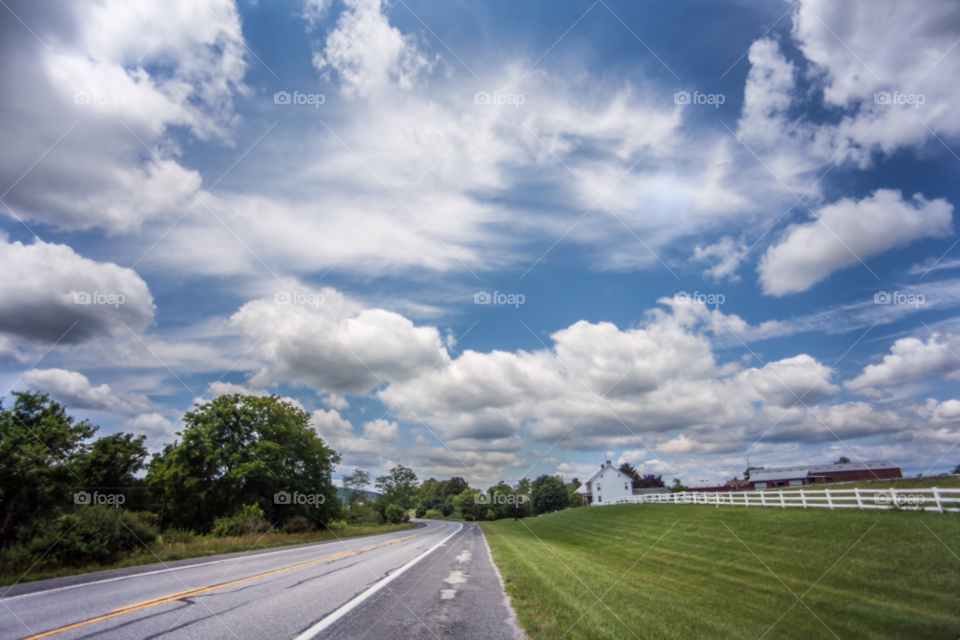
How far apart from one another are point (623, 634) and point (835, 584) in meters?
8.84

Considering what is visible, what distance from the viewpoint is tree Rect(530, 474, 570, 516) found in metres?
96.4

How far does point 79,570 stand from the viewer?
12.8m

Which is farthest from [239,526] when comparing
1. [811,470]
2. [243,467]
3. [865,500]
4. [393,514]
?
[811,470]

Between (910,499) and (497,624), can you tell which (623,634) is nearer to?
(497,624)

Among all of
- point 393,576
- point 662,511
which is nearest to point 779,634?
point 393,576

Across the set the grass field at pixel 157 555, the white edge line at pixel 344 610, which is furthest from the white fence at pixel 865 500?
the grass field at pixel 157 555

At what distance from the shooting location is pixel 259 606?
23.2 feet

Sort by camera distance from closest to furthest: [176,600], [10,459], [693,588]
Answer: [176,600], [693,588], [10,459]

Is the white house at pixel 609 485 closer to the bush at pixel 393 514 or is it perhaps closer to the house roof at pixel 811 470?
the house roof at pixel 811 470

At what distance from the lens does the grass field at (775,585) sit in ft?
26.1

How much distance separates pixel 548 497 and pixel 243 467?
77222mm

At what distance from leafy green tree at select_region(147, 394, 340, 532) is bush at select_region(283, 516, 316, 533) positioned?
2.07 ft

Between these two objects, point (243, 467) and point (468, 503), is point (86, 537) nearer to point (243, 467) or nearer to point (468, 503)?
point (243, 467)

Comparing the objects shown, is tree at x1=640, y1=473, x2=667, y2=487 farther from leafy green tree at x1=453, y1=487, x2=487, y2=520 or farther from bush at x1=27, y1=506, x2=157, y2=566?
bush at x1=27, y1=506, x2=157, y2=566
